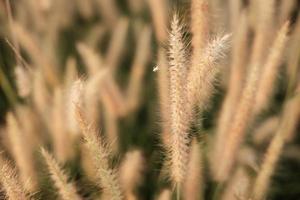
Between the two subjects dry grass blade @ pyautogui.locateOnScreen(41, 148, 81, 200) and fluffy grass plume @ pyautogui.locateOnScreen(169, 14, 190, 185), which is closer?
fluffy grass plume @ pyautogui.locateOnScreen(169, 14, 190, 185)

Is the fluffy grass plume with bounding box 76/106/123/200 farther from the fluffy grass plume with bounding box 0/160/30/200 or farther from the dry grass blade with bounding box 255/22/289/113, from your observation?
the dry grass blade with bounding box 255/22/289/113

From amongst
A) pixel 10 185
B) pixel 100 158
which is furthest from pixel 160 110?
pixel 10 185

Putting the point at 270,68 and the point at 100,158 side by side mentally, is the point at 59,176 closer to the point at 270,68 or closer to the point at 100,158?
the point at 100,158

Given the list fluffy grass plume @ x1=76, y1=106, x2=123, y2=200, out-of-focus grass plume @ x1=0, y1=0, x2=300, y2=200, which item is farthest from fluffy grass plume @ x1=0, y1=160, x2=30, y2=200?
fluffy grass plume @ x1=76, y1=106, x2=123, y2=200

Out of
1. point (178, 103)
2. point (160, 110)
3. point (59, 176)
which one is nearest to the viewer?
point (178, 103)

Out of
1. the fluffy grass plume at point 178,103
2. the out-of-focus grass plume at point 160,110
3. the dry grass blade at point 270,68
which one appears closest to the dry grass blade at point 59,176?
the out-of-focus grass plume at point 160,110

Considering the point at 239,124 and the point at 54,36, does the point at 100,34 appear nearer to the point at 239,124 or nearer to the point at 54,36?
the point at 54,36

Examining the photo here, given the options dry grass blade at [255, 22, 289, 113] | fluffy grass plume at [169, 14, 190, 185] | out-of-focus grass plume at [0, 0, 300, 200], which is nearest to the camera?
→ fluffy grass plume at [169, 14, 190, 185]

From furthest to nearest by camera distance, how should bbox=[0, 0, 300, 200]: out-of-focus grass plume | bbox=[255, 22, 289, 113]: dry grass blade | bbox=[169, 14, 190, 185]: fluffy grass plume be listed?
bbox=[255, 22, 289, 113]: dry grass blade → bbox=[0, 0, 300, 200]: out-of-focus grass plume → bbox=[169, 14, 190, 185]: fluffy grass plume

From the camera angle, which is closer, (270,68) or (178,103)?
(178,103)

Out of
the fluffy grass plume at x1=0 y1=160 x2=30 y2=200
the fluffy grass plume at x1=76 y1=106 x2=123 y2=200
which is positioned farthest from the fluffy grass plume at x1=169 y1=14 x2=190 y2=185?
the fluffy grass plume at x1=0 y1=160 x2=30 y2=200

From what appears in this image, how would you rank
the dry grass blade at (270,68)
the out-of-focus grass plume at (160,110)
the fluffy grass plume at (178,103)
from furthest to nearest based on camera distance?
the dry grass blade at (270,68) < the out-of-focus grass plume at (160,110) < the fluffy grass plume at (178,103)

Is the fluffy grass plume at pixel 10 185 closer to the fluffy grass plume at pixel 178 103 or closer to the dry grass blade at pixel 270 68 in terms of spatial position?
the fluffy grass plume at pixel 178 103
